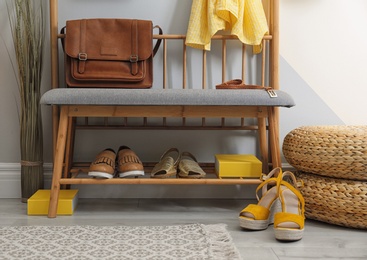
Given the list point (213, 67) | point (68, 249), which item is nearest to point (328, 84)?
point (213, 67)

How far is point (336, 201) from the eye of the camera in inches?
67.7

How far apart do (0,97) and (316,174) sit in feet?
4.62

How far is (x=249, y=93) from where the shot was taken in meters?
1.81

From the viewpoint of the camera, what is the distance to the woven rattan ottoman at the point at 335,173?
1697 mm

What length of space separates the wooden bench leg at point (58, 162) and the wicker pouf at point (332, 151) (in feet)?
Result: 2.82

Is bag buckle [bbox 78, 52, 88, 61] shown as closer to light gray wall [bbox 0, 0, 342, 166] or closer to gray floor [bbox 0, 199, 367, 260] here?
light gray wall [bbox 0, 0, 342, 166]

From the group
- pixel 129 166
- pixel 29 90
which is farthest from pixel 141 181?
pixel 29 90

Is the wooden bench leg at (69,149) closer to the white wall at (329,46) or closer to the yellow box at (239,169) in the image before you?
the yellow box at (239,169)

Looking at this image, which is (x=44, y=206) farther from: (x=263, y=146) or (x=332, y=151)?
(x=332, y=151)

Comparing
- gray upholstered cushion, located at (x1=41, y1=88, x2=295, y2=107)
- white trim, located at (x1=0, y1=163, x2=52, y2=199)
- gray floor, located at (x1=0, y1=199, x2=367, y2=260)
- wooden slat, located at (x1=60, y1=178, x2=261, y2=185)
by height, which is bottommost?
gray floor, located at (x1=0, y1=199, x2=367, y2=260)

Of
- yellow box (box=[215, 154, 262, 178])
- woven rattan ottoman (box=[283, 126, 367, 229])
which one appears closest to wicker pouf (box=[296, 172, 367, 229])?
woven rattan ottoman (box=[283, 126, 367, 229])

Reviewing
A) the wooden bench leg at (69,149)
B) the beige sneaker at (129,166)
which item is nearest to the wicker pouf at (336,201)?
the beige sneaker at (129,166)

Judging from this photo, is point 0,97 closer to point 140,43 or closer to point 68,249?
point 140,43

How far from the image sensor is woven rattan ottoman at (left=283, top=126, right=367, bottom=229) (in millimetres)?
1697
